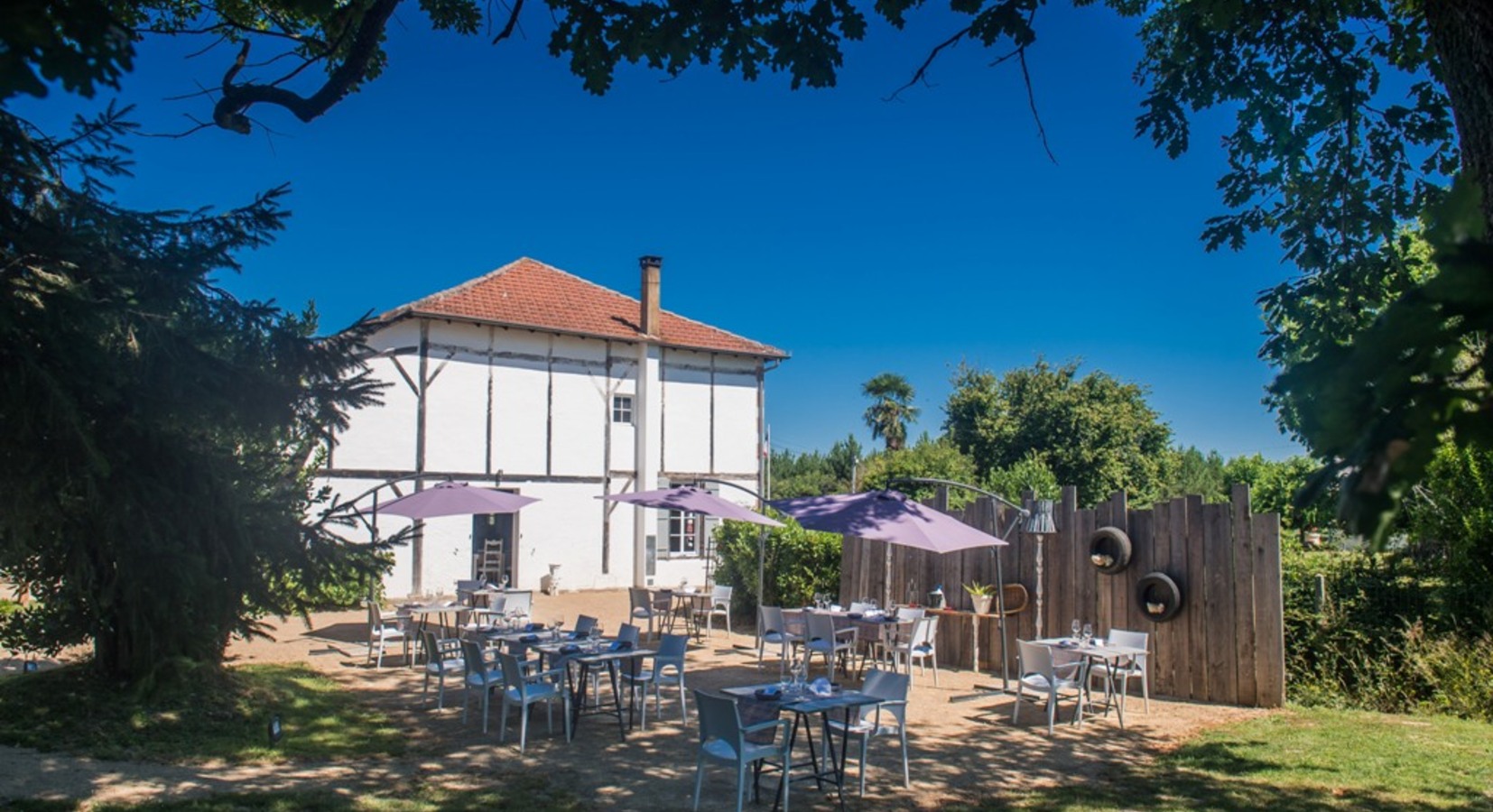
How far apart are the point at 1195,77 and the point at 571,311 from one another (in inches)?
713

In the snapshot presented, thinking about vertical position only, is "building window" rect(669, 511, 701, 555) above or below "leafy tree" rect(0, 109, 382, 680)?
below

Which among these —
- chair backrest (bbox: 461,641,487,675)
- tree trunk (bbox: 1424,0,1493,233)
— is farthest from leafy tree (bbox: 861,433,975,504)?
tree trunk (bbox: 1424,0,1493,233)

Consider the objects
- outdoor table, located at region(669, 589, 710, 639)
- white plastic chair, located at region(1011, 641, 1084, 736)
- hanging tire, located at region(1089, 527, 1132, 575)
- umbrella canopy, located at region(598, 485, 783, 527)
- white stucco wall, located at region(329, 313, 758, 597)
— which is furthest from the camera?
white stucco wall, located at region(329, 313, 758, 597)

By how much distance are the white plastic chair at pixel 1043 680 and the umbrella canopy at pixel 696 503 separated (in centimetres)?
417

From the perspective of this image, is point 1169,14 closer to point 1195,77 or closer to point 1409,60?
point 1195,77

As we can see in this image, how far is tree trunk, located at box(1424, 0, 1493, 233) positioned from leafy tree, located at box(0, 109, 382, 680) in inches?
247

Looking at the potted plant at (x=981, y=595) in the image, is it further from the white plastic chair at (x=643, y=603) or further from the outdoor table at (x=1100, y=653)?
the white plastic chair at (x=643, y=603)

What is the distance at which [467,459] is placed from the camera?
21.4 metres

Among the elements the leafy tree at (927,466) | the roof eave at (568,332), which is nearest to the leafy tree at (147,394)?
the roof eave at (568,332)

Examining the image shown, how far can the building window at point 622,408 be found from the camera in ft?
78.0

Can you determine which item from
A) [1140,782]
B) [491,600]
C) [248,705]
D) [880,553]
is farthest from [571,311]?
[1140,782]

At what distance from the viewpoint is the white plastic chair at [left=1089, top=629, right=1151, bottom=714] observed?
9891mm

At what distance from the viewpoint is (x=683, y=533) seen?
24219 mm

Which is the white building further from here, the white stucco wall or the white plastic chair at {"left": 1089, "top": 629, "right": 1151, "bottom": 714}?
the white plastic chair at {"left": 1089, "top": 629, "right": 1151, "bottom": 714}
